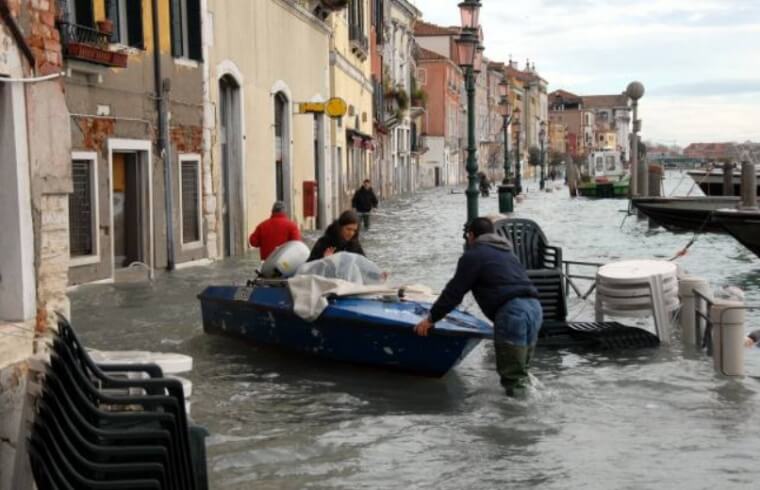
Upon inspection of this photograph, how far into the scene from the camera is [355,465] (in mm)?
6660

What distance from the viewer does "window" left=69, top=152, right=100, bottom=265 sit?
537 inches

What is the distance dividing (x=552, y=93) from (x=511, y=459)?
180 m

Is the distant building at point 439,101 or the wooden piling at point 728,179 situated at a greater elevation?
the distant building at point 439,101

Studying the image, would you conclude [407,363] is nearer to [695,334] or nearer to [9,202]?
[695,334]

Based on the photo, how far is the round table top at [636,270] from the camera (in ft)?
34.9

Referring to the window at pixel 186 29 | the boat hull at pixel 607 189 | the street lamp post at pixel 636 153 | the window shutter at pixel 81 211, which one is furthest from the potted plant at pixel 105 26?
the boat hull at pixel 607 189

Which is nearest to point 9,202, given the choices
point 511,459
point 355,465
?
point 355,465

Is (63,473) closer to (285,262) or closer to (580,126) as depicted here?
(285,262)

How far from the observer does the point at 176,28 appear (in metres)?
16.5

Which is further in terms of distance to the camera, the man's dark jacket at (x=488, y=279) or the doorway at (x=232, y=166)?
the doorway at (x=232, y=166)

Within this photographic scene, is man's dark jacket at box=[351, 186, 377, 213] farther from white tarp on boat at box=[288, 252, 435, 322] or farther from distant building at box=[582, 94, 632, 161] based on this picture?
distant building at box=[582, 94, 632, 161]

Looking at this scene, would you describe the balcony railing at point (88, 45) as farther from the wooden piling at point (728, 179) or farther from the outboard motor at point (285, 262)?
the wooden piling at point (728, 179)

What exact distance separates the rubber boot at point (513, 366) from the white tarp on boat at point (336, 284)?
120 cm

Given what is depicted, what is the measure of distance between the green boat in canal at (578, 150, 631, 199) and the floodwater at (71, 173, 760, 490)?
4483 centimetres
